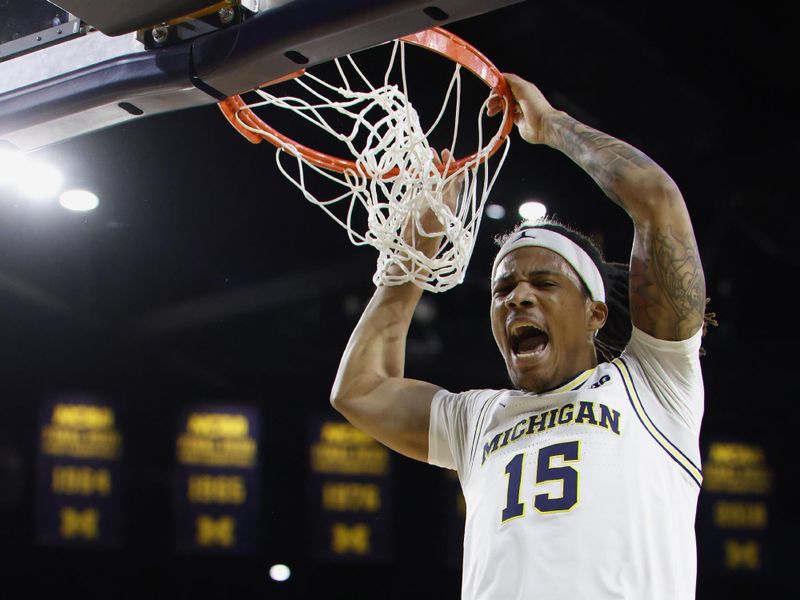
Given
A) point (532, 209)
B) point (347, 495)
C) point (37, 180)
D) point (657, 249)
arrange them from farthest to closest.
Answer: point (532, 209) < point (37, 180) < point (347, 495) < point (657, 249)

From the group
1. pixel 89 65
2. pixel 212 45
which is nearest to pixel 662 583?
pixel 212 45

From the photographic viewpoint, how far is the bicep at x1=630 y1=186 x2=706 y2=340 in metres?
2.05

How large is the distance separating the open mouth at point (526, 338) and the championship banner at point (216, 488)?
312 cm

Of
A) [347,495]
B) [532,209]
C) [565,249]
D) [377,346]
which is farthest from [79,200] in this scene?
[565,249]

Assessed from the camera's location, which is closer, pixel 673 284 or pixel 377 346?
pixel 673 284

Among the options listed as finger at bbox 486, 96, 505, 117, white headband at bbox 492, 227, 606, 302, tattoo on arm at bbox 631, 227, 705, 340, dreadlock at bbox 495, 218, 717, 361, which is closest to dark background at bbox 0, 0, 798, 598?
finger at bbox 486, 96, 505, 117

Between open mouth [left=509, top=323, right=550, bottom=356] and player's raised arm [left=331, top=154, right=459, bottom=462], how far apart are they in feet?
0.93

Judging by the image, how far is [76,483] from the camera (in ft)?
16.4

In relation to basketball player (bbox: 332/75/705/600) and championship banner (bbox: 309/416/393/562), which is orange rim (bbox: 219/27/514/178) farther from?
championship banner (bbox: 309/416/393/562)

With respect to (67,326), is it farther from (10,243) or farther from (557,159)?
(557,159)

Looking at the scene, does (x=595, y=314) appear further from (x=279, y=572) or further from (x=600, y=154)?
(x=279, y=572)

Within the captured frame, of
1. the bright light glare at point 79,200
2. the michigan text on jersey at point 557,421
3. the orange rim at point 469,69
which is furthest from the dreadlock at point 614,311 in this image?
the bright light glare at point 79,200

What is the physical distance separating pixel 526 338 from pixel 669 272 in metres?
0.34

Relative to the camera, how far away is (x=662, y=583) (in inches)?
74.9
